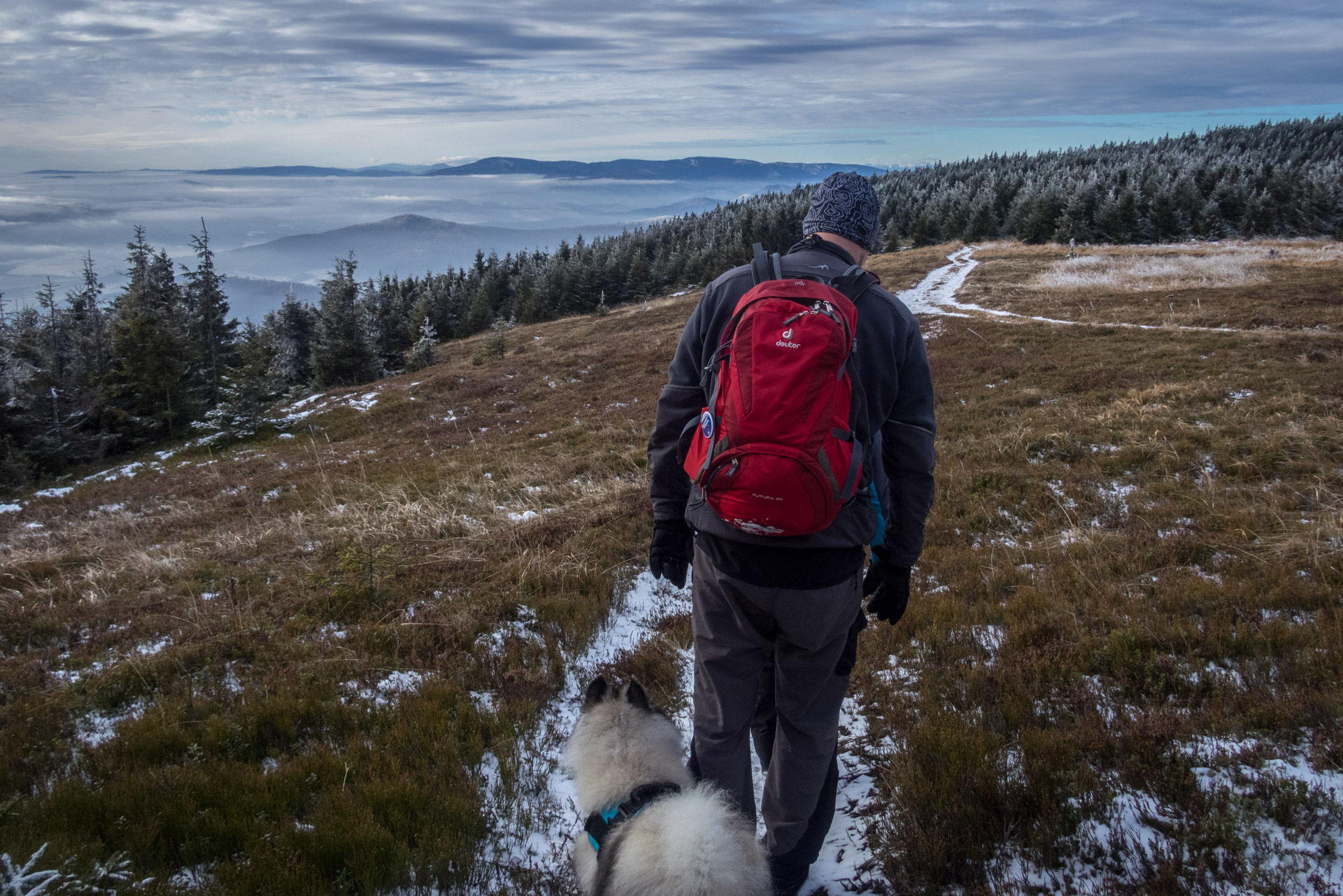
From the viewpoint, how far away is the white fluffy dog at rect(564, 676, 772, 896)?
1791 mm

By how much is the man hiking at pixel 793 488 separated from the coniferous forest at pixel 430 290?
1306cm

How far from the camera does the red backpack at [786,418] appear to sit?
6.52ft

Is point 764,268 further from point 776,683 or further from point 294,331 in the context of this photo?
point 294,331

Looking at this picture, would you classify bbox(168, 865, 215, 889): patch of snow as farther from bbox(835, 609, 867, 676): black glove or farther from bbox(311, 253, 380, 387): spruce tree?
bbox(311, 253, 380, 387): spruce tree

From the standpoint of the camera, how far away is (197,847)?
2.59 meters

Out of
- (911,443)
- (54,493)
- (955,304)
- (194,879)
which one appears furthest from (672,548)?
(955,304)

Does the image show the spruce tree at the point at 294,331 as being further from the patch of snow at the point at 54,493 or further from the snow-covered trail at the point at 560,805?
the snow-covered trail at the point at 560,805

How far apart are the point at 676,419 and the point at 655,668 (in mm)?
2333

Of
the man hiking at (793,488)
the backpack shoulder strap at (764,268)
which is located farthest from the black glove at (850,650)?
the backpack shoulder strap at (764,268)

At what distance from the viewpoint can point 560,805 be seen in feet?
10.6

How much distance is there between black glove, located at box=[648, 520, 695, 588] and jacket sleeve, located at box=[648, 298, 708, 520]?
5 cm

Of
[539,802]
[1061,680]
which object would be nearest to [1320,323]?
[1061,680]

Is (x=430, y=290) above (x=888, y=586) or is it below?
below

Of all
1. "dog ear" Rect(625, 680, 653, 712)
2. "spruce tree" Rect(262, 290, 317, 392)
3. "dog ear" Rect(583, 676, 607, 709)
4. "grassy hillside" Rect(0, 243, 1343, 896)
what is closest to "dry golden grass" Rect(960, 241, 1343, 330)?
"grassy hillside" Rect(0, 243, 1343, 896)
